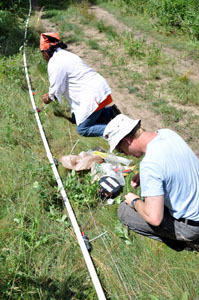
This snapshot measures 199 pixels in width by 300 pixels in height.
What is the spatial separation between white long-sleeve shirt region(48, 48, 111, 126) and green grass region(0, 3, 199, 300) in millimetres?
533

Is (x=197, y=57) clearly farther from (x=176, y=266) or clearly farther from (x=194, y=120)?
(x=176, y=266)

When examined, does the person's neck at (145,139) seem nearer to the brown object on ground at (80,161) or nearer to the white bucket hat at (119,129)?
the white bucket hat at (119,129)

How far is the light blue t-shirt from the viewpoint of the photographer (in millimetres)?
2086

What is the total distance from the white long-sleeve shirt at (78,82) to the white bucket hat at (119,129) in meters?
1.41

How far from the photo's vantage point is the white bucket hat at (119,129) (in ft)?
8.00

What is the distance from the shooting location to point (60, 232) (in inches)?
108

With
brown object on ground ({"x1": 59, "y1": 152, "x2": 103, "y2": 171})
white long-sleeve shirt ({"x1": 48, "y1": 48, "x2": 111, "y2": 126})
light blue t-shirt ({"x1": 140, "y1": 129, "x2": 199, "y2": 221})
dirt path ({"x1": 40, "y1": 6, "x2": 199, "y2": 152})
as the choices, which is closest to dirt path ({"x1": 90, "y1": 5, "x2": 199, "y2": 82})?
dirt path ({"x1": 40, "y1": 6, "x2": 199, "y2": 152})

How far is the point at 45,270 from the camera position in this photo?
2.36 m

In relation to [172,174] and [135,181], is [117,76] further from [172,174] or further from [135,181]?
[172,174]

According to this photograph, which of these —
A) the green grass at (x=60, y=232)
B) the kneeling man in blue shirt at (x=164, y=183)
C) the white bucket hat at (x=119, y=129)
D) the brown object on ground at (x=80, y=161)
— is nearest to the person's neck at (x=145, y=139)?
the kneeling man in blue shirt at (x=164, y=183)

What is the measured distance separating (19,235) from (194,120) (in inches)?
136

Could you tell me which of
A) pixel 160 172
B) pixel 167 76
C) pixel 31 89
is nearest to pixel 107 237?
pixel 160 172

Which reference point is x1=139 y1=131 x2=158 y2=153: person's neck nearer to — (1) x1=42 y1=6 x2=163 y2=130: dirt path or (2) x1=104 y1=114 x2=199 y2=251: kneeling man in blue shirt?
(2) x1=104 y1=114 x2=199 y2=251: kneeling man in blue shirt

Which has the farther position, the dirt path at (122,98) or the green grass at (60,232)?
the dirt path at (122,98)
